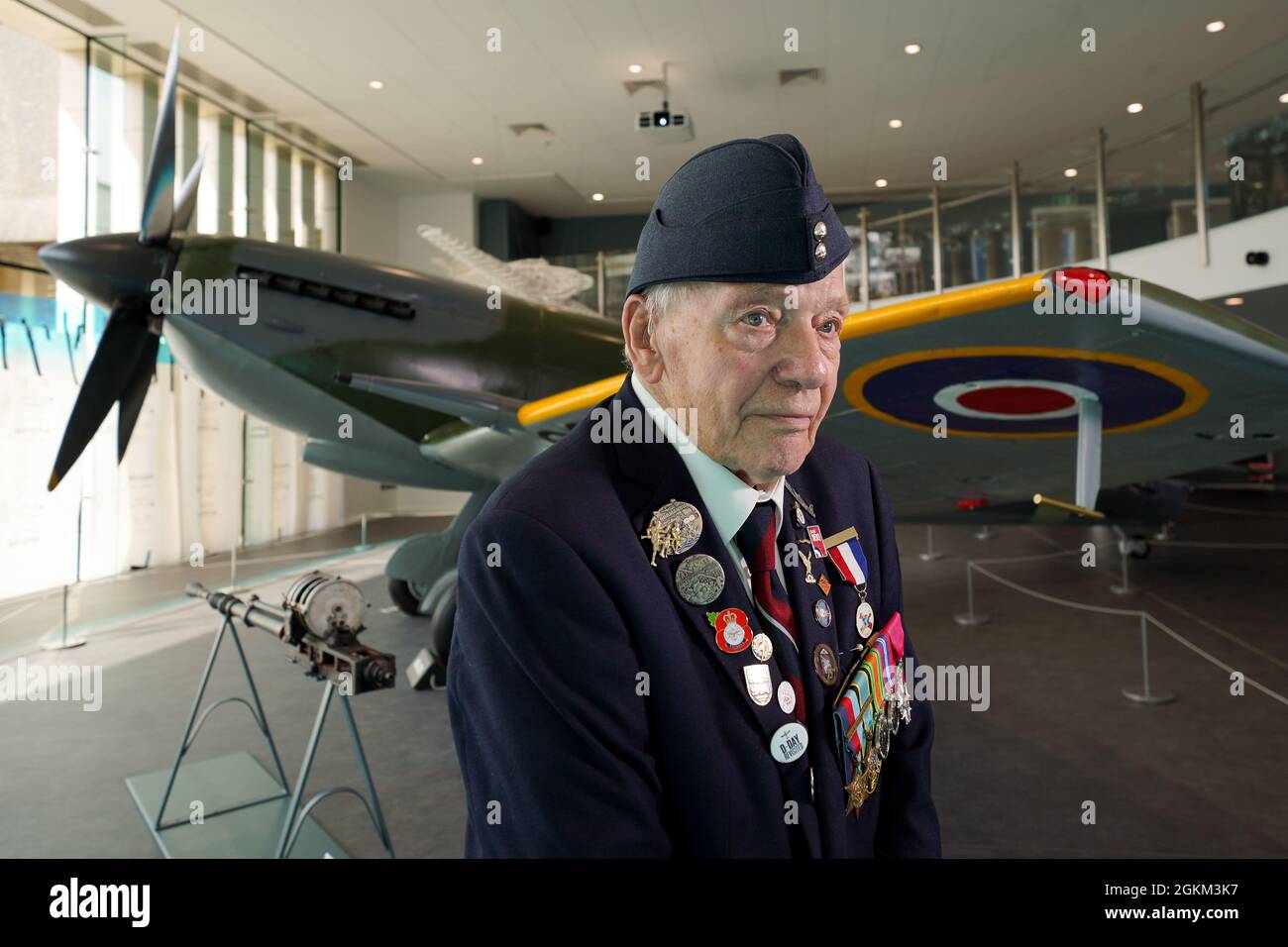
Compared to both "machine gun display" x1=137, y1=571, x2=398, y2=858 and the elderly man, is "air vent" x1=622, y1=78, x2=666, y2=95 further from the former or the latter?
the elderly man

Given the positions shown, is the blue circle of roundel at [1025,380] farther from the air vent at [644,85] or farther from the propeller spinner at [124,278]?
the air vent at [644,85]

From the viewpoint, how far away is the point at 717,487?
2.75ft

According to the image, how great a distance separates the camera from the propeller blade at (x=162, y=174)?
4.12 m

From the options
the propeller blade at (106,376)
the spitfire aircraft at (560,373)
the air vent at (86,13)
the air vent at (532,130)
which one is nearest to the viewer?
the spitfire aircraft at (560,373)

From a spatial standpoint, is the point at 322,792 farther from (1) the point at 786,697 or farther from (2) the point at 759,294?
(2) the point at 759,294

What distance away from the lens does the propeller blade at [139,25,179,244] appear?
4.12 m

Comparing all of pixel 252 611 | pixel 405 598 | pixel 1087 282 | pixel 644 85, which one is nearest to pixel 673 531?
pixel 1087 282

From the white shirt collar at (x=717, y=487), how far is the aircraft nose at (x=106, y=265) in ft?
14.8

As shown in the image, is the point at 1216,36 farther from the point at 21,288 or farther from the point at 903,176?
the point at 21,288

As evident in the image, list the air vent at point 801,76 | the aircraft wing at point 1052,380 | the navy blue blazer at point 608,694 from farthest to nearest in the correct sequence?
the air vent at point 801,76, the aircraft wing at point 1052,380, the navy blue blazer at point 608,694

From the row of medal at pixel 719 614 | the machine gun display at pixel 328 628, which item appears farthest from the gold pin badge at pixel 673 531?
the machine gun display at pixel 328 628

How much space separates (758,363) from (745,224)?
5.2 inches

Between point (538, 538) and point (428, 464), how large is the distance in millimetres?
4678
